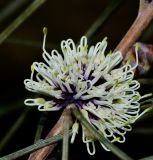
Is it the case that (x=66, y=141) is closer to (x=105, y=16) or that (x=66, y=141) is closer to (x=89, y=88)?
(x=89, y=88)

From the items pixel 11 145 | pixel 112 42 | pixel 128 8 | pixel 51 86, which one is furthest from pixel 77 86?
pixel 128 8

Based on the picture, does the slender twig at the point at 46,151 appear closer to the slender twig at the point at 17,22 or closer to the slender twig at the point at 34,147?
the slender twig at the point at 34,147

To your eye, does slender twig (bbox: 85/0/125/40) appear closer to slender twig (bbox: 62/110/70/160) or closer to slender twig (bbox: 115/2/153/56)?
slender twig (bbox: 115/2/153/56)

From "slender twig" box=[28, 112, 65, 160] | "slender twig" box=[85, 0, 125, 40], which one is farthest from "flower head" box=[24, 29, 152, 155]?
"slender twig" box=[85, 0, 125, 40]

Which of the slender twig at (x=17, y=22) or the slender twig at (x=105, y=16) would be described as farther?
the slender twig at (x=105, y=16)

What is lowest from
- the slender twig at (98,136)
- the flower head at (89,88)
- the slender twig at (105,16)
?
the slender twig at (98,136)

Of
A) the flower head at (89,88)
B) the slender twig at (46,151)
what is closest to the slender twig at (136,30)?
the flower head at (89,88)

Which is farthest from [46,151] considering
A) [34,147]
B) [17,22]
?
[17,22]
